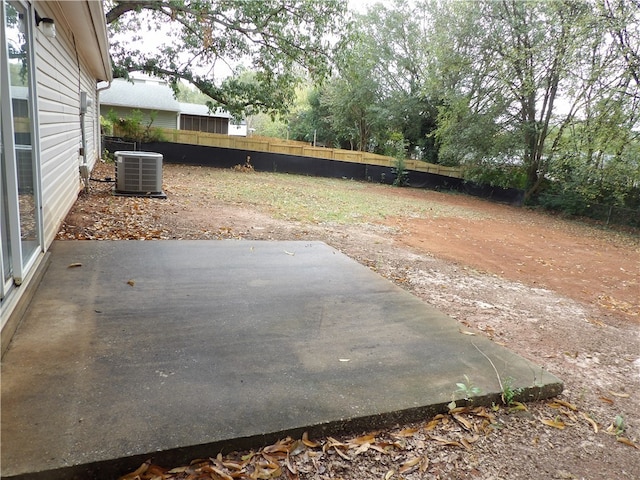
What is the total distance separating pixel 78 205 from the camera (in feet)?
19.4

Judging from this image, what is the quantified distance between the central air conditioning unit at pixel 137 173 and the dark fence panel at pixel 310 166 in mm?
7808

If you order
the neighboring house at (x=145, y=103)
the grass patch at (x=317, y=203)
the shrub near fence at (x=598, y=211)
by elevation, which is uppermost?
the neighboring house at (x=145, y=103)

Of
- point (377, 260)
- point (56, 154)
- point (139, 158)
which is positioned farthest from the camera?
point (139, 158)

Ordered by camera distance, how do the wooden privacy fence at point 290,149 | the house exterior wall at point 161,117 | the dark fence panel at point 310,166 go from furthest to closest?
the house exterior wall at point 161,117, the wooden privacy fence at point 290,149, the dark fence panel at point 310,166

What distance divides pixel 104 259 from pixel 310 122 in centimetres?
2218

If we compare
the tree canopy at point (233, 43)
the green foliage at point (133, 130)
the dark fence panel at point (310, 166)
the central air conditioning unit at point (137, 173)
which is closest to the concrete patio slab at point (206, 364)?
the central air conditioning unit at point (137, 173)

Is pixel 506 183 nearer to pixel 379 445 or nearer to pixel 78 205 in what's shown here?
pixel 78 205

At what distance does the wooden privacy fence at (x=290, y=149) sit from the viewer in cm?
1548

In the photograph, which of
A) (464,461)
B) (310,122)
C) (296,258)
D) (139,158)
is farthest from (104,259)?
(310,122)

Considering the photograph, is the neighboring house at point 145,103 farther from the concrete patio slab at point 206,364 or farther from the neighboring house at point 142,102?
the concrete patio slab at point 206,364

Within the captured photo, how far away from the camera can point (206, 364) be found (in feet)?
6.43

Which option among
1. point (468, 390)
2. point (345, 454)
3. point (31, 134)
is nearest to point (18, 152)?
point (31, 134)

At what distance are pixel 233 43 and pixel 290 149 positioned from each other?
556cm

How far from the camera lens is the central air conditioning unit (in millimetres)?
7020
